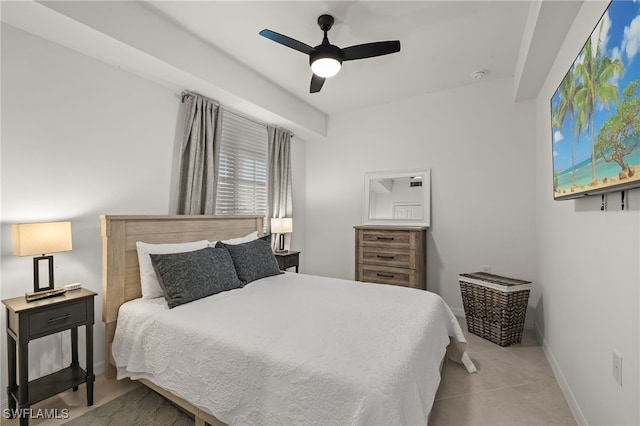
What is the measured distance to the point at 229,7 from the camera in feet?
6.99

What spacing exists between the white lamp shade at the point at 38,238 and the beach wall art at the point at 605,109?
2.89 metres

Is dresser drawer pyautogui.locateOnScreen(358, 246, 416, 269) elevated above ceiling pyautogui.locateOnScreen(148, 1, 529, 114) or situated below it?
below

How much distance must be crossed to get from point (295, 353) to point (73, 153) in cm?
219

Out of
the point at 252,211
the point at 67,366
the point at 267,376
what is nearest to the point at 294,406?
the point at 267,376

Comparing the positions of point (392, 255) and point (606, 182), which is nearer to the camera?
point (606, 182)

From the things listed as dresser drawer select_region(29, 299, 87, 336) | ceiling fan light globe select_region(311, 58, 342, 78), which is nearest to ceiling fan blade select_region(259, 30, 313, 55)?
ceiling fan light globe select_region(311, 58, 342, 78)

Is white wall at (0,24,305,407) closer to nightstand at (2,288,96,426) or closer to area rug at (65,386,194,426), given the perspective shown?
nightstand at (2,288,96,426)

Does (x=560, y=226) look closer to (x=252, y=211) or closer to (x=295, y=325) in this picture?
(x=295, y=325)

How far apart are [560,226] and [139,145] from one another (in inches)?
137

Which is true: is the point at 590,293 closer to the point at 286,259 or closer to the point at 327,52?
the point at 327,52

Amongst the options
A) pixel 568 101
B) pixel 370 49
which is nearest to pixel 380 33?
pixel 370 49

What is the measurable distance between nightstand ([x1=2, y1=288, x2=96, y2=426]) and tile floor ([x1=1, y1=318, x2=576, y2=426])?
17 centimetres

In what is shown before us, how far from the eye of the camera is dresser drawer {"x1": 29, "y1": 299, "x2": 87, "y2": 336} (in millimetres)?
1655

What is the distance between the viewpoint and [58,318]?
1.74 m
